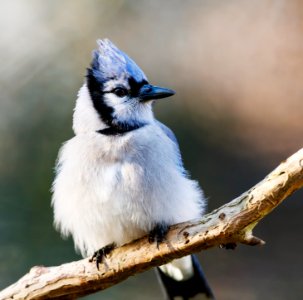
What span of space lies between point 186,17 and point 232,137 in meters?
0.57

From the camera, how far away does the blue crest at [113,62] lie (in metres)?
1.98

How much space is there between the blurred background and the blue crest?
703 mm

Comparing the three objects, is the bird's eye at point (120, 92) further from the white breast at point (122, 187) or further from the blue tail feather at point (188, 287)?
the blue tail feather at point (188, 287)

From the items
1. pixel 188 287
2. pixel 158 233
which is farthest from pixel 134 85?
pixel 188 287

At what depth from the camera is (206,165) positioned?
267cm

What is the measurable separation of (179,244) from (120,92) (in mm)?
517

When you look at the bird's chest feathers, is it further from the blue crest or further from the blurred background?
the blurred background

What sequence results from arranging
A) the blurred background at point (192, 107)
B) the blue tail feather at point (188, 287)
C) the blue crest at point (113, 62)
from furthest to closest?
the blurred background at point (192, 107) → the blue tail feather at point (188, 287) → the blue crest at point (113, 62)

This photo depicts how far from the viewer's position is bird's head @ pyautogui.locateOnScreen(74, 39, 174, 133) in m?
1.99

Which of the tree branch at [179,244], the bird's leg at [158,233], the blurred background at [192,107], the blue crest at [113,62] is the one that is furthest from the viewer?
the blurred background at [192,107]

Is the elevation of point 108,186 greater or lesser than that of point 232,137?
lesser

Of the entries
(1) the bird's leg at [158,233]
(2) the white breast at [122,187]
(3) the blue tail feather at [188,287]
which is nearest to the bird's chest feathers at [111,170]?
(2) the white breast at [122,187]

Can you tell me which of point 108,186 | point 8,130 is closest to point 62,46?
point 8,130

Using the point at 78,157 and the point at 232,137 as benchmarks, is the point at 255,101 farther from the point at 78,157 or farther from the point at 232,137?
the point at 78,157
